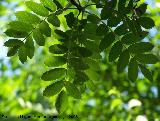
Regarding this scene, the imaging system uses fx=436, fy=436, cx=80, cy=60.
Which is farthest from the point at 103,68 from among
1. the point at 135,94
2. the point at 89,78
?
the point at 89,78

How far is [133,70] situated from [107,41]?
23 centimetres

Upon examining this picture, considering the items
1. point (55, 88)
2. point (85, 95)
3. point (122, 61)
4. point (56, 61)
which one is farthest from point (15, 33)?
point (85, 95)

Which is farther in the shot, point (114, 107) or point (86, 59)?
point (114, 107)

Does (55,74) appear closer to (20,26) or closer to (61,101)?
(61,101)

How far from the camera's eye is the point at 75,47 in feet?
7.63

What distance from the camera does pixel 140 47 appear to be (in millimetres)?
2408

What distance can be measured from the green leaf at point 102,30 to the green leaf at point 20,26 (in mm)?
374

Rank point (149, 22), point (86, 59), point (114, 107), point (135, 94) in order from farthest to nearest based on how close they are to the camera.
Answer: point (135, 94) → point (114, 107) → point (86, 59) → point (149, 22)

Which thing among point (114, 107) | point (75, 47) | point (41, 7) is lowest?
point (114, 107)

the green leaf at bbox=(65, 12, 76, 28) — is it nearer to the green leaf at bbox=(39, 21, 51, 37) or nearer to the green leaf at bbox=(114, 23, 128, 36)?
the green leaf at bbox=(39, 21, 51, 37)

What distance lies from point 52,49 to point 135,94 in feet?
11.1

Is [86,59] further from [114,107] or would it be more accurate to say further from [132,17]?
[114,107]

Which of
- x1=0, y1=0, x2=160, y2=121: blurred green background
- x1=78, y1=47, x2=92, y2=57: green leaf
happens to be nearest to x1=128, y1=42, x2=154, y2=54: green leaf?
x1=78, y1=47, x2=92, y2=57: green leaf

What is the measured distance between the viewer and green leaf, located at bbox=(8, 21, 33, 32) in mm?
2379
